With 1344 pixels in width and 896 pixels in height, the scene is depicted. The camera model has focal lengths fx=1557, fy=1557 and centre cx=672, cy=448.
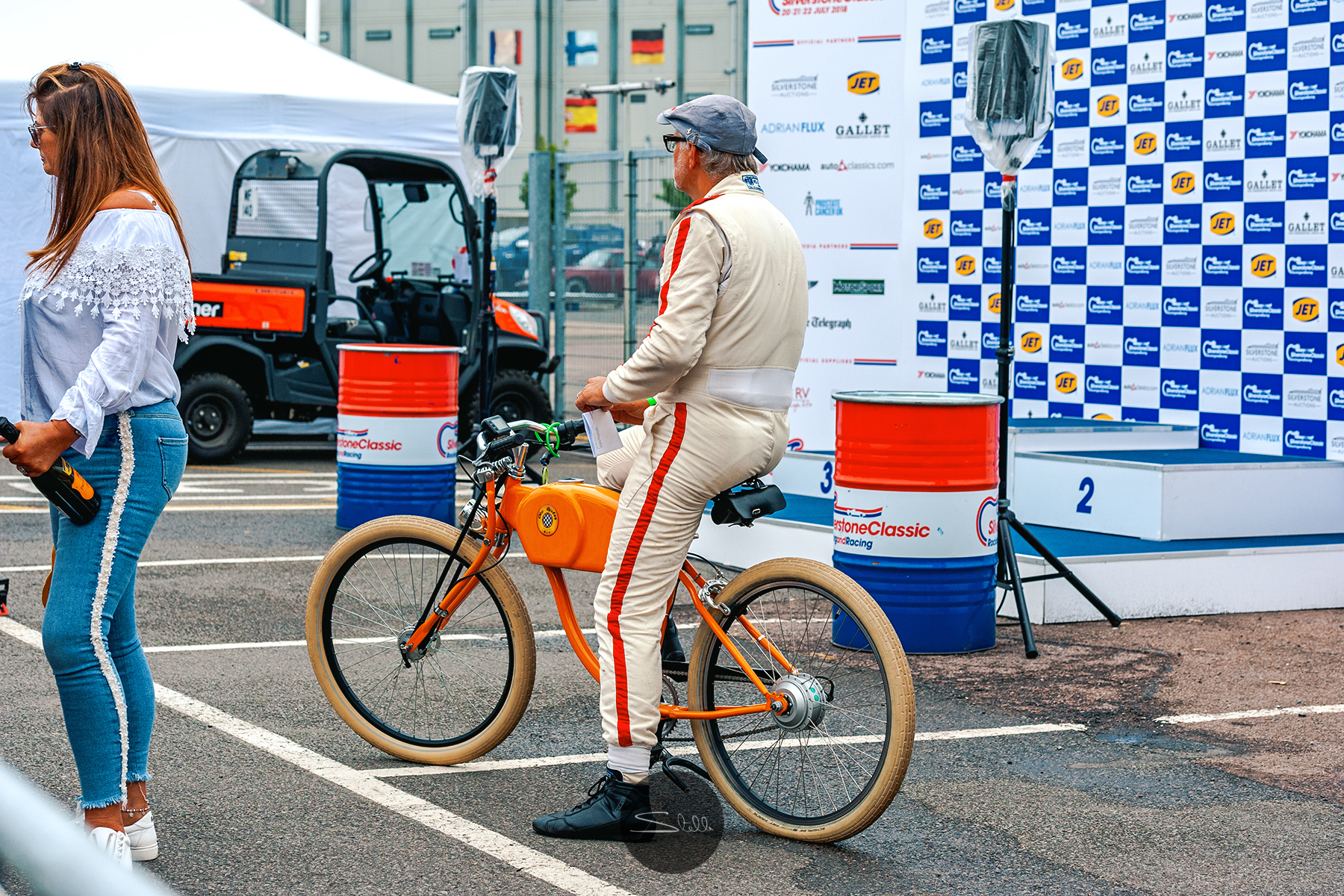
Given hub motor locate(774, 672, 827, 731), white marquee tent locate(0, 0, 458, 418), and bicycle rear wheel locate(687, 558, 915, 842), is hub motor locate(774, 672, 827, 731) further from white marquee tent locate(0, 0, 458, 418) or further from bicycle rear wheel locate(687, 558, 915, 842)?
white marquee tent locate(0, 0, 458, 418)

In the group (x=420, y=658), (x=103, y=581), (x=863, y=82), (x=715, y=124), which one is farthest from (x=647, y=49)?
(x=103, y=581)

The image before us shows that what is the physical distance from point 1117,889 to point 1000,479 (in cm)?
342

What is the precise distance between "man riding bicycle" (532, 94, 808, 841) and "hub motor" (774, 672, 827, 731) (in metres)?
0.33

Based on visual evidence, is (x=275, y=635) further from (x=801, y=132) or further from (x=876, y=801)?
(x=801, y=132)

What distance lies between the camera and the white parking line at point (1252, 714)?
5422 millimetres

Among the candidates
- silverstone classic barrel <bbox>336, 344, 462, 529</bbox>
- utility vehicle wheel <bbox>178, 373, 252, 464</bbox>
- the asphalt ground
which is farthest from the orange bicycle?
utility vehicle wheel <bbox>178, 373, 252, 464</bbox>

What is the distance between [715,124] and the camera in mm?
3949

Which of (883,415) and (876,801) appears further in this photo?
(883,415)

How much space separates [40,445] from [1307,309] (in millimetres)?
6976

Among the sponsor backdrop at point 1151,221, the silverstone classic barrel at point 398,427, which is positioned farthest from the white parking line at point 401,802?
the sponsor backdrop at point 1151,221

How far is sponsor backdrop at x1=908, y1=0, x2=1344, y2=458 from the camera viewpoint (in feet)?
27.6

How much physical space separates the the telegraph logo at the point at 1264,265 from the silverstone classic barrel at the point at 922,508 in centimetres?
295

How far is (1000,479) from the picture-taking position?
23.0 ft

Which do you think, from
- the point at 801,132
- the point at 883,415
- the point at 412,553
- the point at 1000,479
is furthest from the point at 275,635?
the point at 801,132
